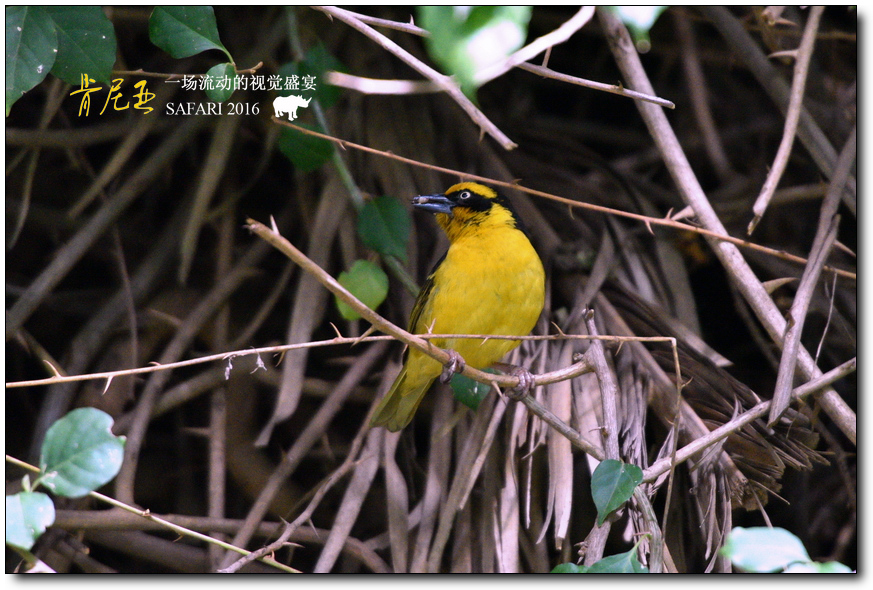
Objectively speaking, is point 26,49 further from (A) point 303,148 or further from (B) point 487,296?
(B) point 487,296

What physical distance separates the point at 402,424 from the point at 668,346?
85cm

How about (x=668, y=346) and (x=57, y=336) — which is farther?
(x=57, y=336)

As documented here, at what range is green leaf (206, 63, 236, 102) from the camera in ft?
5.65

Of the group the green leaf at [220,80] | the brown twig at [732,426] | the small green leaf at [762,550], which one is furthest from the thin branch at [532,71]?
the small green leaf at [762,550]

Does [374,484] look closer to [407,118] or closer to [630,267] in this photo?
[630,267]

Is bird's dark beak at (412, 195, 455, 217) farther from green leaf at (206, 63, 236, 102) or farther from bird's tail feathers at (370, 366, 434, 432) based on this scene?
green leaf at (206, 63, 236, 102)

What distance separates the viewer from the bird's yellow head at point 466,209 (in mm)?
2602

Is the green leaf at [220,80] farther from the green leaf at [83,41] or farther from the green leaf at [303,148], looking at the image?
the green leaf at [303,148]

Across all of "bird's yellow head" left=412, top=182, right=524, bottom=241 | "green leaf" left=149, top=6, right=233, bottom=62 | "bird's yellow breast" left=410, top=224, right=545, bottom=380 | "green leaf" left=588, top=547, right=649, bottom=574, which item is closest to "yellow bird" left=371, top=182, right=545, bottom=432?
"bird's yellow breast" left=410, top=224, right=545, bottom=380

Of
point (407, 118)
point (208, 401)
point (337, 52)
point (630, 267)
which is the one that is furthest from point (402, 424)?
point (337, 52)

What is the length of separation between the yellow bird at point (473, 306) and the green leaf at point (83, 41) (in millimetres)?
1120

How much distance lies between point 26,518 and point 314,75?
1.49 metres

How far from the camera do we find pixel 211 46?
1.75 metres

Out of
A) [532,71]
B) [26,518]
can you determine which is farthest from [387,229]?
[26,518]
